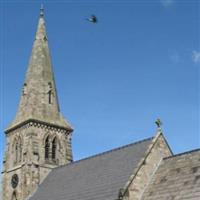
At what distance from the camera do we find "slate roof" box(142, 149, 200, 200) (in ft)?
95.9

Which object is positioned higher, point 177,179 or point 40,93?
point 40,93

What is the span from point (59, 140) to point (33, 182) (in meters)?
5.94

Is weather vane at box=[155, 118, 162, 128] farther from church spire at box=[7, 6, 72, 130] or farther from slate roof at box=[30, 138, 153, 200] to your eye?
church spire at box=[7, 6, 72, 130]

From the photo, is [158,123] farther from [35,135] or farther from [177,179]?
[35,135]

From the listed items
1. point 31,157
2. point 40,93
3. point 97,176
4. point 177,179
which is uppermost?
point 40,93

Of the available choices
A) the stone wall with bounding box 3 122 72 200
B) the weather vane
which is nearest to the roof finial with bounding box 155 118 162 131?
the weather vane

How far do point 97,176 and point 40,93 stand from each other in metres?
16.1

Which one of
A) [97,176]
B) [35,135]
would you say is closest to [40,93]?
[35,135]

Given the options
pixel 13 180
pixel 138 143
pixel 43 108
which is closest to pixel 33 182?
pixel 13 180

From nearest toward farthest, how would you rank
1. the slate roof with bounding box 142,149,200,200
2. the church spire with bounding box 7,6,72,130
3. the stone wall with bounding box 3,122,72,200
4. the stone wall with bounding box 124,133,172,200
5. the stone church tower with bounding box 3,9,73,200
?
1. the slate roof with bounding box 142,149,200,200
2. the stone wall with bounding box 124,133,172,200
3. the stone wall with bounding box 3,122,72,200
4. the stone church tower with bounding box 3,9,73,200
5. the church spire with bounding box 7,6,72,130

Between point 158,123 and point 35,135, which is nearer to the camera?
point 158,123

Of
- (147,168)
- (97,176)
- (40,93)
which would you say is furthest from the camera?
(40,93)

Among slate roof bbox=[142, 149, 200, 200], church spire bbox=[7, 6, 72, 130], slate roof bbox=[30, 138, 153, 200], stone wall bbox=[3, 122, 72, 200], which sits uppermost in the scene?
church spire bbox=[7, 6, 72, 130]

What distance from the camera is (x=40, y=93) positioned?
166 ft
